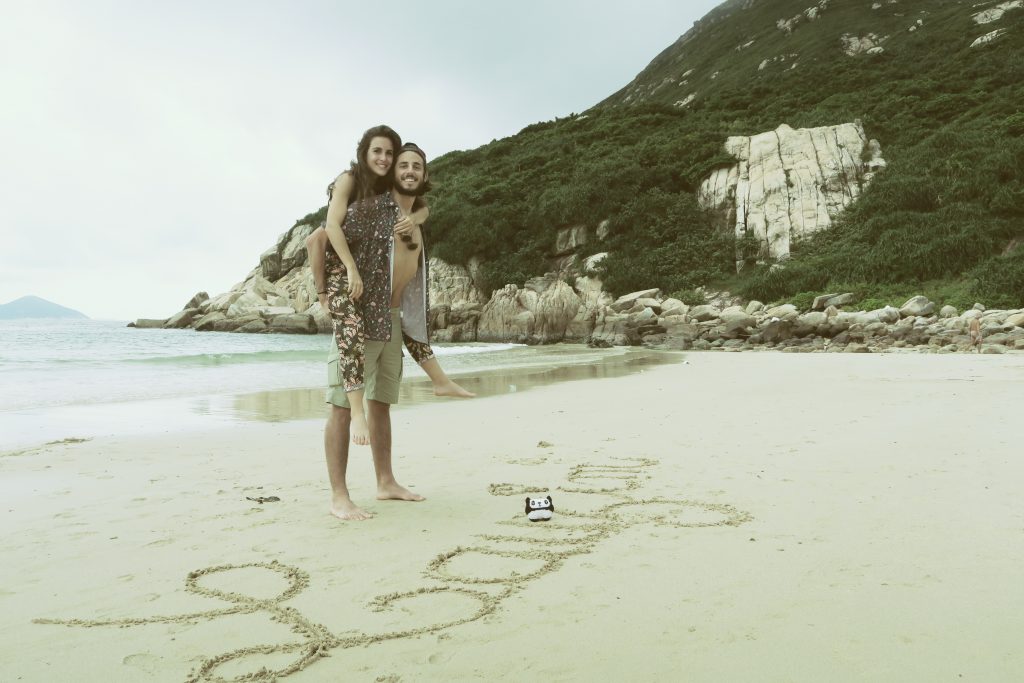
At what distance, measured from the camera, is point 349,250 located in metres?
3.87

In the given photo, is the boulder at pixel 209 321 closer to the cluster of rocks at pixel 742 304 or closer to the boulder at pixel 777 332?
the cluster of rocks at pixel 742 304

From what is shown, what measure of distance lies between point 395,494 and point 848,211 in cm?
3189

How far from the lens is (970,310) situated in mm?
20016

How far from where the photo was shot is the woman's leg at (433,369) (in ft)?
13.5

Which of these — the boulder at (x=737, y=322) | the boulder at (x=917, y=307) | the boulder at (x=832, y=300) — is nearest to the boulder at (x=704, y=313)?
the boulder at (x=737, y=322)

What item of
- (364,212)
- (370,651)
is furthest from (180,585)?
(364,212)

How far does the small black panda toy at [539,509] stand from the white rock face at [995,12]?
167 feet

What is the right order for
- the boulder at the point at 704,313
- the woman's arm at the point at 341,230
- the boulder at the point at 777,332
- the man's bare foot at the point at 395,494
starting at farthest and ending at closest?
the boulder at the point at 704,313
the boulder at the point at 777,332
the man's bare foot at the point at 395,494
the woman's arm at the point at 341,230

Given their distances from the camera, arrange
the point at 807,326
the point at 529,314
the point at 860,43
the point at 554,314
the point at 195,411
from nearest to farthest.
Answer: the point at 195,411 < the point at 807,326 < the point at 554,314 < the point at 529,314 < the point at 860,43

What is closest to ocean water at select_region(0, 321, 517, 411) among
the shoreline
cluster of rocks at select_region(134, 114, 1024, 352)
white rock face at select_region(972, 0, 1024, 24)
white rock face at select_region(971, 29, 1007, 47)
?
the shoreline

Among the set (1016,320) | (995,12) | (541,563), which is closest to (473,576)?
(541,563)

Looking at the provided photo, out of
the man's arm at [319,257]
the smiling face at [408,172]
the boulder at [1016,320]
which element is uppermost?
the smiling face at [408,172]

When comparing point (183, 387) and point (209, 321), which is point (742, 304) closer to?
point (183, 387)

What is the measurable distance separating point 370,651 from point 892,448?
14.5 feet
